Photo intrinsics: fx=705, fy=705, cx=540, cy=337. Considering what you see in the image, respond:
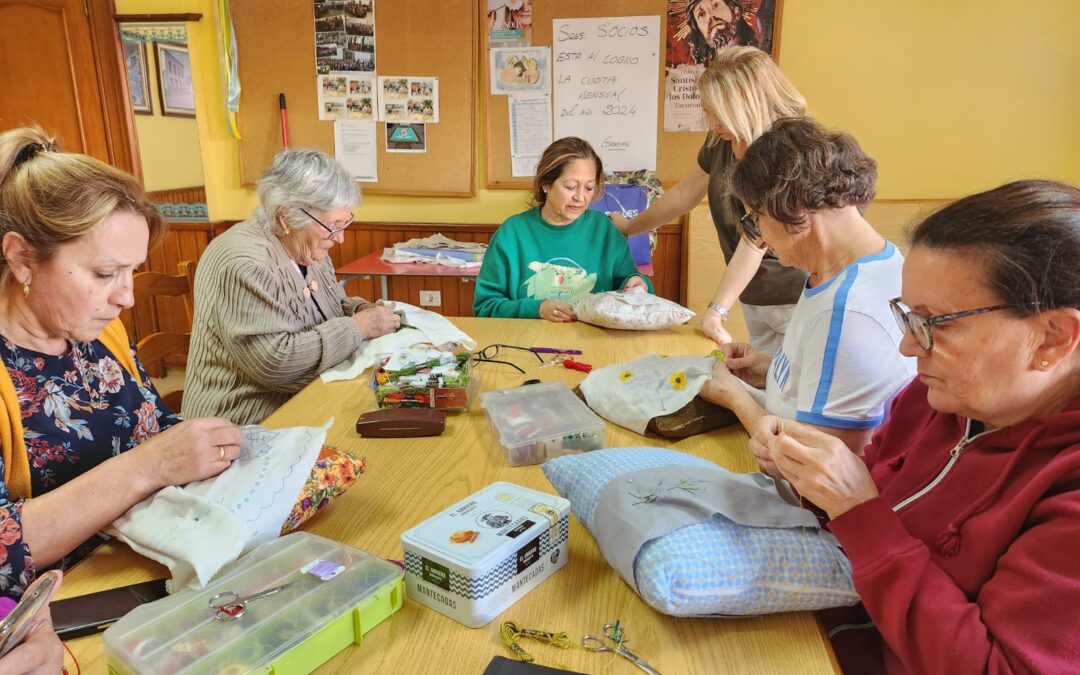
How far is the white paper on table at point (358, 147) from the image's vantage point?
3986 millimetres

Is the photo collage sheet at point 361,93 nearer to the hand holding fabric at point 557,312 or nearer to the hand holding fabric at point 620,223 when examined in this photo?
the hand holding fabric at point 620,223

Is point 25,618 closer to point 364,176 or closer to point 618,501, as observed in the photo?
point 618,501

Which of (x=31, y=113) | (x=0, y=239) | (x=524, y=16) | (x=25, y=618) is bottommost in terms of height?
(x=25, y=618)

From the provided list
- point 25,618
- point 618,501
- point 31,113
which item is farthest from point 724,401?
point 31,113

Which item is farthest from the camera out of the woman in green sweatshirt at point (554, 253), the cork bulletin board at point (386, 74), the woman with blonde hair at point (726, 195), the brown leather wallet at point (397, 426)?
the cork bulletin board at point (386, 74)

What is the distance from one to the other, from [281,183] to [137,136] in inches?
108

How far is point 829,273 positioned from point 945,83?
293 centimetres

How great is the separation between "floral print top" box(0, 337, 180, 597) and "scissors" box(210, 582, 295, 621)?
1.09 feet

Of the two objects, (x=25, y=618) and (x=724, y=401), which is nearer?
(x=25, y=618)

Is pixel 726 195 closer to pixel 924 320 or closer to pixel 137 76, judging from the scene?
pixel 924 320

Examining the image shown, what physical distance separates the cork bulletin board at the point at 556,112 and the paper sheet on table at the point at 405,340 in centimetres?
186

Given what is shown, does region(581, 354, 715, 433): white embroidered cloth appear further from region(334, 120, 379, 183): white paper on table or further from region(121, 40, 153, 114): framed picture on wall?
region(121, 40, 153, 114): framed picture on wall

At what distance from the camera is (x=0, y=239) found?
1.13m

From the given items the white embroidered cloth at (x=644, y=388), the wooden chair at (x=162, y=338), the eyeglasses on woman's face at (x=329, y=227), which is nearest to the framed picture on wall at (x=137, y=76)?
the wooden chair at (x=162, y=338)
